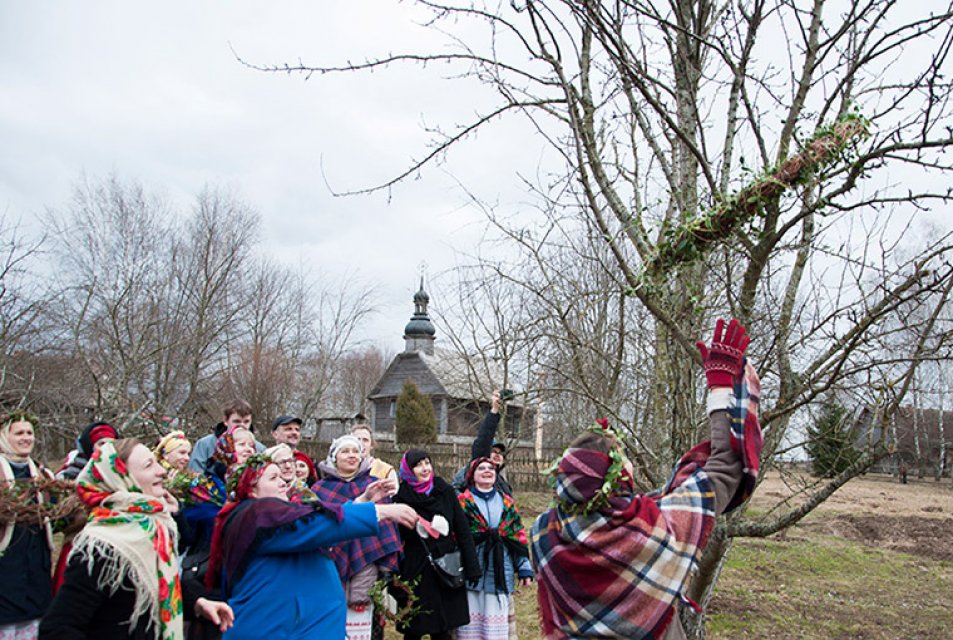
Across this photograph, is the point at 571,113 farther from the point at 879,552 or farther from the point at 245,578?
the point at 879,552

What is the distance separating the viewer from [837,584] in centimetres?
1075

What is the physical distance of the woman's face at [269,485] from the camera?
3.82 m

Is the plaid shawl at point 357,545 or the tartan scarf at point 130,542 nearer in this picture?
the tartan scarf at point 130,542

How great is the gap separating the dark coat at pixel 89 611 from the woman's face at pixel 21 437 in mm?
2779

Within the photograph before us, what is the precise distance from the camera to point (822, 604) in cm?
948

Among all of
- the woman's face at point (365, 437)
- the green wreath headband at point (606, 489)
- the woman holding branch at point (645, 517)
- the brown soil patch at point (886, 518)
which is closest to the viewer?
the woman holding branch at point (645, 517)

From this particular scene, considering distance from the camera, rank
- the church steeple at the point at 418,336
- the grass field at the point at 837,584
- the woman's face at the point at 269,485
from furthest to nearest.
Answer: the church steeple at the point at 418,336 → the grass field at the point at 837,584 → the woman's face at the point at 269,485

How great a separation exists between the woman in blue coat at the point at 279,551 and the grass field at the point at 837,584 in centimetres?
427

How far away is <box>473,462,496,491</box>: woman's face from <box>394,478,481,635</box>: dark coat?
1.24ft

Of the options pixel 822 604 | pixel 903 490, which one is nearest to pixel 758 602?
pixel 822 604

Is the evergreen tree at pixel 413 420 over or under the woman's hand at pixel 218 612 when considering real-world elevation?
over

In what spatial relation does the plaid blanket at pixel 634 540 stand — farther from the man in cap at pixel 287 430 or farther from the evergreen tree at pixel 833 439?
the man in cap at pixel 287 430

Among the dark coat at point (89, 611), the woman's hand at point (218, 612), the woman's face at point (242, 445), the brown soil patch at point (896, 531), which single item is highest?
the woman's face at point (242, 445)

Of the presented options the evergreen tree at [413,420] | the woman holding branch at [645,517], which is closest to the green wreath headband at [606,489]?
the woman holding branch at [645,517]
